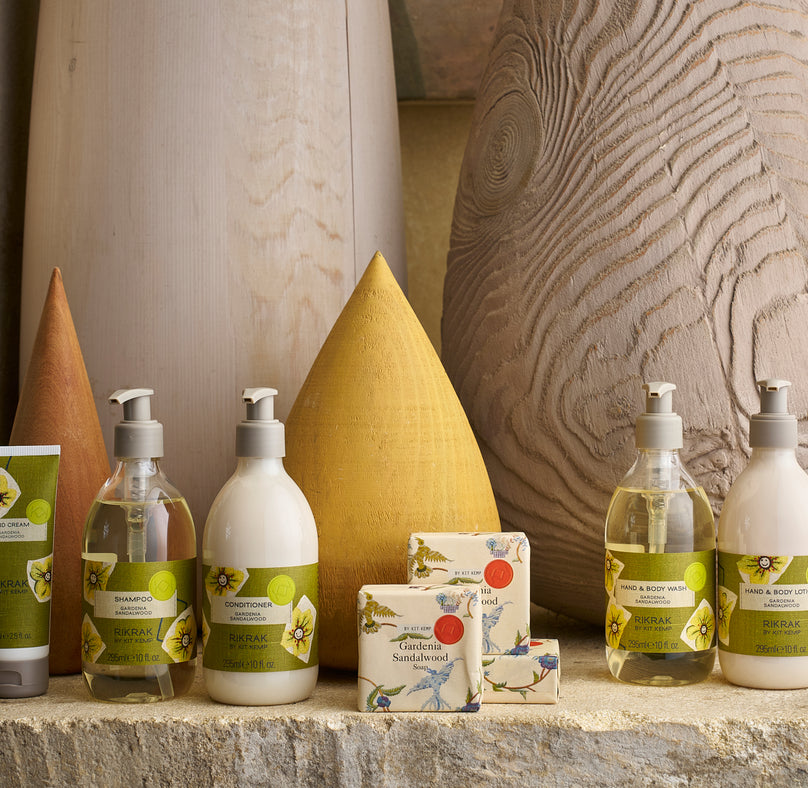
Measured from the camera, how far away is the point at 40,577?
0.58 meters

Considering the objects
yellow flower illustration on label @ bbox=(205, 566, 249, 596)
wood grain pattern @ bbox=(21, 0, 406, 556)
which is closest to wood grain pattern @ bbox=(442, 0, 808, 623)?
wood grain pattern @ bbox=(21, 0, 406, 556)

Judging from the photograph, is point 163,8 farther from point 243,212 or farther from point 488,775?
point 488,775

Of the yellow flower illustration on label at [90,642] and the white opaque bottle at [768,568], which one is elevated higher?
the white opaque bottle at [768,568]

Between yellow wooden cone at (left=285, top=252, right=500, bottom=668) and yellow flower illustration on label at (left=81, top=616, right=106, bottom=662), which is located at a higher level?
yellow wooden cone at (left=285, top=252, right=500, bottom=668)

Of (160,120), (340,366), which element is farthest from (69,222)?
(340,366)

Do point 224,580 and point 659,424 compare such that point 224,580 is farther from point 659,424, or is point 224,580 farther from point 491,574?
point 659,424

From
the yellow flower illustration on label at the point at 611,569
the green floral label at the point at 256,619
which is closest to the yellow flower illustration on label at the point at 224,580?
the green floral label at the point at 256,619

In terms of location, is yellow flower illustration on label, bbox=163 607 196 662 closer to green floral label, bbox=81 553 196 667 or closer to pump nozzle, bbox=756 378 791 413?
green floral label, bbox=81 553 196 667

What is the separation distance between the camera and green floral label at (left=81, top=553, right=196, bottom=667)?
0.55 metres

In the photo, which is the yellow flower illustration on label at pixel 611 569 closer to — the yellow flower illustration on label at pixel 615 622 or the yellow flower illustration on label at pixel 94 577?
the yellow flower illustration on label at pixel 615 622

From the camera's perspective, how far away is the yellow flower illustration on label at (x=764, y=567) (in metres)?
0.56

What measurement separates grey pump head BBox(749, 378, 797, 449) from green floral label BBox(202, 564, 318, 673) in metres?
0.29

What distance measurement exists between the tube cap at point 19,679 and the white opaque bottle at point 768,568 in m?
0.42

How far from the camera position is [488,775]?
50 centimetres
